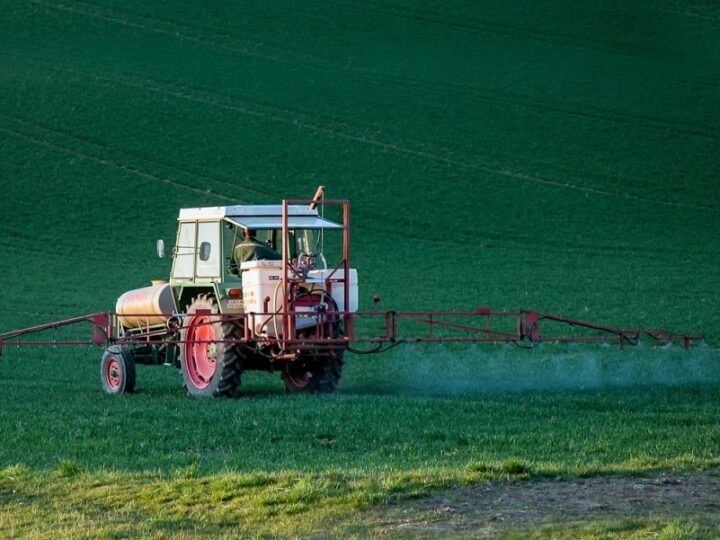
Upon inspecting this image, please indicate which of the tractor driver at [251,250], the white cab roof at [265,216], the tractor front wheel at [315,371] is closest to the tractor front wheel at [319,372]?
the tractor front wheel at [315,371]

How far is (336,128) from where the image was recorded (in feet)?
179

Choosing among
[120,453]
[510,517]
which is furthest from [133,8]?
[510,517]

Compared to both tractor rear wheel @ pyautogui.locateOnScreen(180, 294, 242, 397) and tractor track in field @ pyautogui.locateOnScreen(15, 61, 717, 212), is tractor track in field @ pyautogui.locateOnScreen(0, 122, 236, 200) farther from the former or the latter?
tractor rear wheel @ pyautogui.locateOnScreen(180, 294, 242, 397)

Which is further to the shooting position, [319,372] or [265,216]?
[265,216]

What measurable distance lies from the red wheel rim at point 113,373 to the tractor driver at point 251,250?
2685mm

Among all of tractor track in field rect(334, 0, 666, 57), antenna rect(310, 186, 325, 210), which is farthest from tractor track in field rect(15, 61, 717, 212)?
antenna rect(310, 186, 325, 210)

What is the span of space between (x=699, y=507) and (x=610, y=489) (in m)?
0.89

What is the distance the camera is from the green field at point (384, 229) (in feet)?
38.3

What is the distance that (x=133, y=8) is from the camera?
66.8m

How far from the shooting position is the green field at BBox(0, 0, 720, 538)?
11.7 meters

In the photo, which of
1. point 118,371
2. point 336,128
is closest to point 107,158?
point 336,128

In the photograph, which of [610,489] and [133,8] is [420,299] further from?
[133,8]

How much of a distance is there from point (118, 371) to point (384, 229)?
85.1 ft

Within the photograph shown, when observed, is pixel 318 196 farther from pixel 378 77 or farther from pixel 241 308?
pixel 378 77
